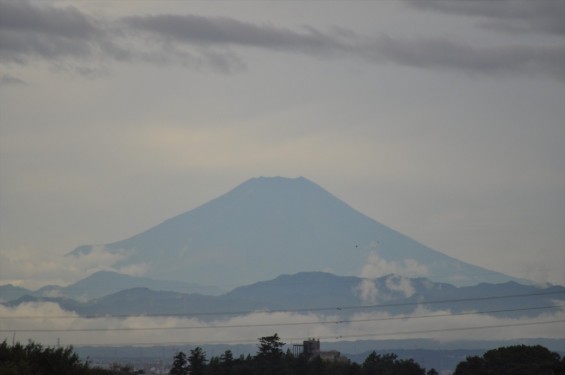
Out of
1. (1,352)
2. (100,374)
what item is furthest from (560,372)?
(1,352)

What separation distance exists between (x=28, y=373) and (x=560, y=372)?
67234 millimetres

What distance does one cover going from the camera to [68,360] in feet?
525

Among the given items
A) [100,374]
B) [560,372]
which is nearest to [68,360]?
[100,374]

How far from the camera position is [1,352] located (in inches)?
6127

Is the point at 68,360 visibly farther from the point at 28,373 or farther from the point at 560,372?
the point at 560,372

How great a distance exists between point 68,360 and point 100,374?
725 centimetres

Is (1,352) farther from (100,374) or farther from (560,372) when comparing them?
(560,372)

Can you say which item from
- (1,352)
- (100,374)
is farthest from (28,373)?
(100,374)

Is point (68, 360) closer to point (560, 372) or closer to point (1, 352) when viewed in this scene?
point (1, 352)

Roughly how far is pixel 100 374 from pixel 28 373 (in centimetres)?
1988

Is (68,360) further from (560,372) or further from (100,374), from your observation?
(560,372)

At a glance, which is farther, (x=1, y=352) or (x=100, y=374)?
(x=100, y=374)

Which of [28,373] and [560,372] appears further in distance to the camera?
[560,372]
